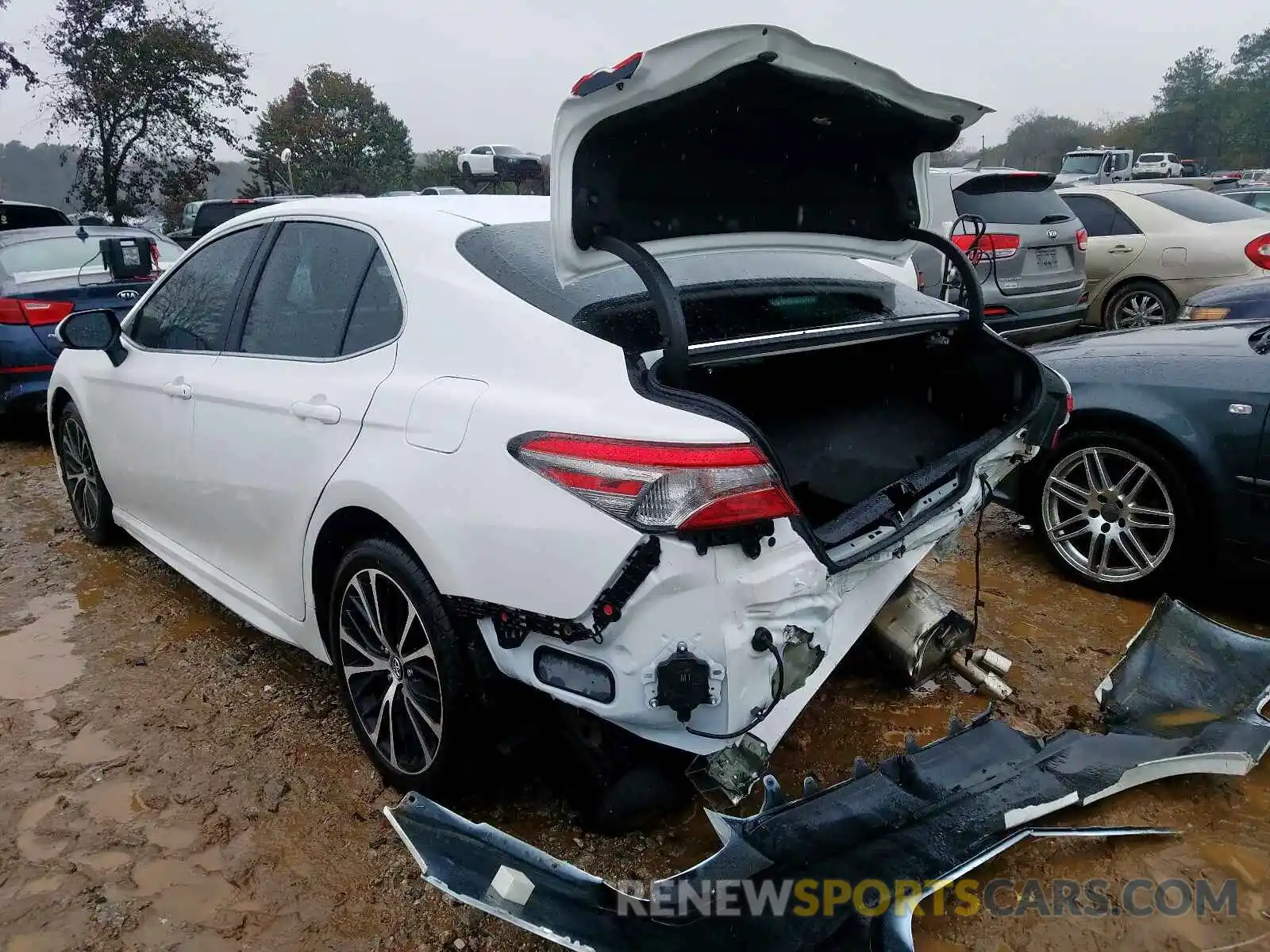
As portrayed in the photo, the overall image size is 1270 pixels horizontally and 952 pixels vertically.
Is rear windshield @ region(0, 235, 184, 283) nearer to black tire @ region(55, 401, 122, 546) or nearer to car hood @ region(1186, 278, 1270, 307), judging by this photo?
black tire @ region(55, 401, 122, 546)

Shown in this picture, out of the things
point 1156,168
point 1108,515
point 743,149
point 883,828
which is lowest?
point 883,828

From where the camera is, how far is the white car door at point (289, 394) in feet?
8.36

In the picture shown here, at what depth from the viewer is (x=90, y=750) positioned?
9.71ft

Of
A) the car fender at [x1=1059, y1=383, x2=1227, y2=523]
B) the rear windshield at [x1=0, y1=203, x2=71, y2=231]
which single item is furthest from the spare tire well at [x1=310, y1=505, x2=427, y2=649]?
the rear windshield at [x1=0, y1=203, x2=71, y2=231]

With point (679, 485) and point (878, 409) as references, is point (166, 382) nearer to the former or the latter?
point (679, 485)

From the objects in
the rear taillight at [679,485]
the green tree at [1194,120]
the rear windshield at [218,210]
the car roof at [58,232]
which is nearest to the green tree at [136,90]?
the rear windshield at [218,210]

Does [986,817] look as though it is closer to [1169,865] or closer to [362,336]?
[1169,865]

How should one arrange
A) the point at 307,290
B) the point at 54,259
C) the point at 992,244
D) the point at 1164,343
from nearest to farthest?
the point at 307,290 < the point at 1164,343 < the point at 54,259 < the point at 992,244

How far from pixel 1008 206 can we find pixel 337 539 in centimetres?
722

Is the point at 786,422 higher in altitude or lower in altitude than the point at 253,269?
lower

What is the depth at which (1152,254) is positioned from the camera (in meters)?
8.71

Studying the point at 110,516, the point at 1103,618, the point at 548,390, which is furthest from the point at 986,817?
the point at 110,516

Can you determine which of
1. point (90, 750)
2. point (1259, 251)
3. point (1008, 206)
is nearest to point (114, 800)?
point (90, 750)

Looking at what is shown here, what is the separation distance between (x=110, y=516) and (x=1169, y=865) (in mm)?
4645
